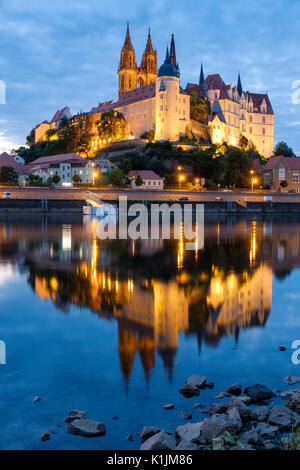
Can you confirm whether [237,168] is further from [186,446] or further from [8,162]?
[186,446]

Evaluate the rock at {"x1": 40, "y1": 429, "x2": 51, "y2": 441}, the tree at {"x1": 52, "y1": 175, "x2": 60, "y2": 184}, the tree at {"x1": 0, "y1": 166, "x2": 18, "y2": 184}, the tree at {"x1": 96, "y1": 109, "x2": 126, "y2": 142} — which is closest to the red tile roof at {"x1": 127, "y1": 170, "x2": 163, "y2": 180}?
the tree at {"x1": 52, "y1": 175, "x2": 60, "y2": 184}

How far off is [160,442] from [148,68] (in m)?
139

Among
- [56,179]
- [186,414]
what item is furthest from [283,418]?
[56,179]

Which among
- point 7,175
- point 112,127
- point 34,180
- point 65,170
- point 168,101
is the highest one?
point 168,101

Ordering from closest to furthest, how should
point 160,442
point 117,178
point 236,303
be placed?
point 160,442, point 236,303, point 117,178

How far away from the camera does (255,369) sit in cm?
626

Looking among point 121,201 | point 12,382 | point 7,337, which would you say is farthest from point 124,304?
point 121,201

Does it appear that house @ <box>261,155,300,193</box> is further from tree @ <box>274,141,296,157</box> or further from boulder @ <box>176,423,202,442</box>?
boulder @ <box>176,423,202,442</box>

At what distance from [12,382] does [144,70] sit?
13750 cm

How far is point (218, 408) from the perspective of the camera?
496cm

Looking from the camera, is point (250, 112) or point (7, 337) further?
point (250, 112)

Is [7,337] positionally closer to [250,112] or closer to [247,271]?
[247,271]

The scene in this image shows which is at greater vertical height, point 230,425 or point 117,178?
point 117,178

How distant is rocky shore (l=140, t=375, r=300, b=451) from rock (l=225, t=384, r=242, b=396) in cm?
1
